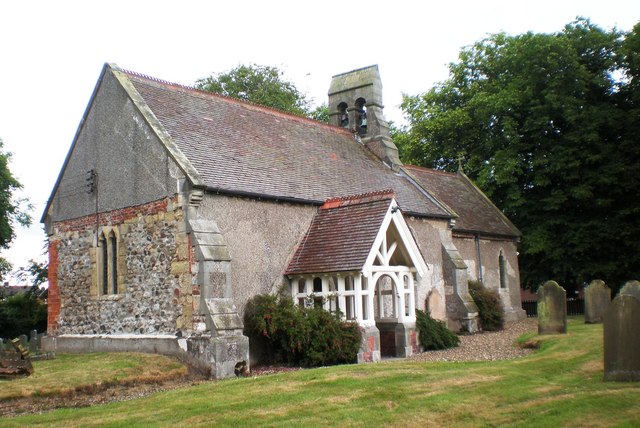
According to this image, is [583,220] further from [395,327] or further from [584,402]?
[584,402]

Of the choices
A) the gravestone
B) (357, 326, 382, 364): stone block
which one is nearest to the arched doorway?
(357, 326, 382, 364): stone block

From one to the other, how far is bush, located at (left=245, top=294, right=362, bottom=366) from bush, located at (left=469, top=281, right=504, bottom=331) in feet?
33.9

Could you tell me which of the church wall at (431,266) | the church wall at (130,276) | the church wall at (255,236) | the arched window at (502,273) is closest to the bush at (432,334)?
the church wall at (431,266)

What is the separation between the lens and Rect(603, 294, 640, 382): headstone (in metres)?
10.2

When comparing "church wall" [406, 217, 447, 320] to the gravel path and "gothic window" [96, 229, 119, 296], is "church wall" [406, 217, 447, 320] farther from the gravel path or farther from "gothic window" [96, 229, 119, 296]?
"gothic window" [96, 229, 119, 296]

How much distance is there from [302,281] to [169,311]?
4159mm

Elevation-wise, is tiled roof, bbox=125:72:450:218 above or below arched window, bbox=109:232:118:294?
above

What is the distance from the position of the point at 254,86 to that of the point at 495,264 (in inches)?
924

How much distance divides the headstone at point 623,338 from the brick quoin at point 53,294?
54.7ft

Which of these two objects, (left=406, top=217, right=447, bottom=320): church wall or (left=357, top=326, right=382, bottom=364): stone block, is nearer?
(left=357, top=326, right=382, bottom=364): stone block

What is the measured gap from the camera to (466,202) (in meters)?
31.6

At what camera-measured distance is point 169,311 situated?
1708 centimetres

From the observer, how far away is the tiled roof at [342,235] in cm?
1797

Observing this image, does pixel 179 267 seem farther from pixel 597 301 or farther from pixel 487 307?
pixel 487 307
